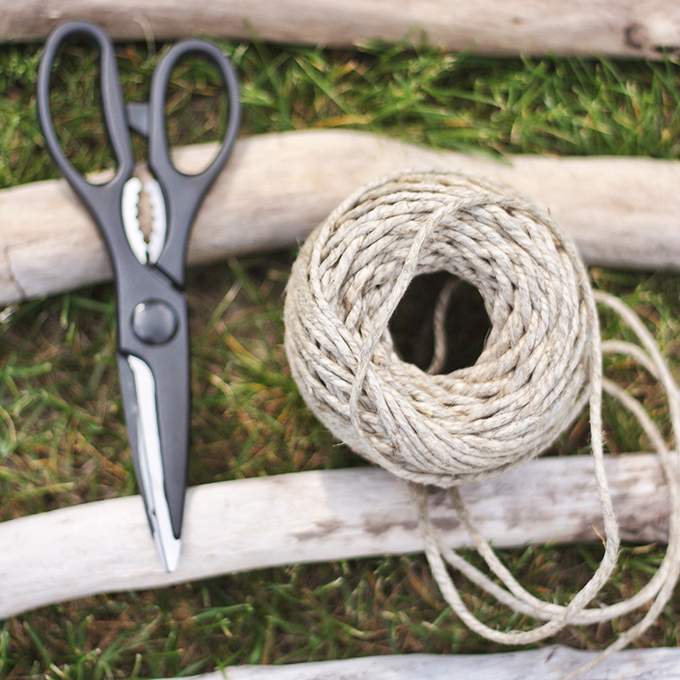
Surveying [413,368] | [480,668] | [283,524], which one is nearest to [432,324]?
[413,368]

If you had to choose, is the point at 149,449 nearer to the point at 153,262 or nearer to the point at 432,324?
the point at 153,262

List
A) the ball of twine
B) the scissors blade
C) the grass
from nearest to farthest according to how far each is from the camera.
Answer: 1. the ball of twine
2. the scissors blade
3. the grass

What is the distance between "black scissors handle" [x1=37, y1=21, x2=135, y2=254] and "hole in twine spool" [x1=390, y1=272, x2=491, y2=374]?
0.47 meters

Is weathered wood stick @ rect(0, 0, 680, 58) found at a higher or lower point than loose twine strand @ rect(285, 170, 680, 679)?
higher

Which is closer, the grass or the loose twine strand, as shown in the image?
the loose twine strand

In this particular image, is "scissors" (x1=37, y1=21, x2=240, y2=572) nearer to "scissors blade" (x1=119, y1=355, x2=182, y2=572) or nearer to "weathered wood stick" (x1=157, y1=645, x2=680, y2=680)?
"scissors blade" (x1=119, y1=355, x2=182, y2=572)

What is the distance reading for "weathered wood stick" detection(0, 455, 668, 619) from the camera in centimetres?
88

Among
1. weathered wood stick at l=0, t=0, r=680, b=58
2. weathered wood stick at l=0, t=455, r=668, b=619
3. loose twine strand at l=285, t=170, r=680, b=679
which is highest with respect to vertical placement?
weathered wood stick at l=0, t=0, r=680, b=58

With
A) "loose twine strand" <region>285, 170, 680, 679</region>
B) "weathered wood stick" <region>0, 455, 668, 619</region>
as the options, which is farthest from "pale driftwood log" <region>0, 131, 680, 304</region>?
"weathered wood stick" <region>0, 455, 668, 619</region>

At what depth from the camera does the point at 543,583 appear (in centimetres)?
105

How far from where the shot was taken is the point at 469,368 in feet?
2.64

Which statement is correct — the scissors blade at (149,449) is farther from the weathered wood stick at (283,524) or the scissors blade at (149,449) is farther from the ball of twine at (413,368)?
the ball of twine at (413,368)

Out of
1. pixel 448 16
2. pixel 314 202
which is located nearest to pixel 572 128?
pixel 448 16

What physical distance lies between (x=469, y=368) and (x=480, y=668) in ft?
1.42
